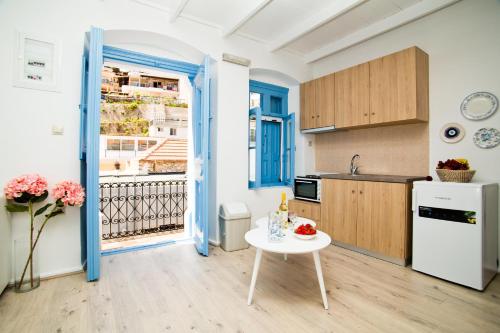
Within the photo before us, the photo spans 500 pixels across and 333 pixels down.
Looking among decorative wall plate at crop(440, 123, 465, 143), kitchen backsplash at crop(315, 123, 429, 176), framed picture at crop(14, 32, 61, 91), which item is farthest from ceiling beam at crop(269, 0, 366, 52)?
framed picture at crop(14, 32, 61, 91)

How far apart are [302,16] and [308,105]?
1.35 metres

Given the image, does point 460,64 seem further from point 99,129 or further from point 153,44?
point 99,129

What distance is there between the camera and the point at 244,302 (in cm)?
197

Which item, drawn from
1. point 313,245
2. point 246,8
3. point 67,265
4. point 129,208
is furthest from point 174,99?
point 313,245

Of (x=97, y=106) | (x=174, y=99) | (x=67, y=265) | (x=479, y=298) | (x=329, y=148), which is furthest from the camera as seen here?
(x=174, y=99)

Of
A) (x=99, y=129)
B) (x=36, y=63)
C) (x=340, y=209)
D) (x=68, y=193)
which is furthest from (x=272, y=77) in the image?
(x=68, y=193)

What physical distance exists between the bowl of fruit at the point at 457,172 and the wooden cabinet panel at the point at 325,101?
1558 millimetres

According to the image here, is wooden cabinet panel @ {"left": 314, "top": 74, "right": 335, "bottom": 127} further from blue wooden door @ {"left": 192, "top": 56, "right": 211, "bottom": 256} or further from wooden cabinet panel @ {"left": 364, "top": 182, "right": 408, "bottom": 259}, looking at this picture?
blue wooden door @ {"left": 192, "top": 56, "right": 211, "bottom": 256}

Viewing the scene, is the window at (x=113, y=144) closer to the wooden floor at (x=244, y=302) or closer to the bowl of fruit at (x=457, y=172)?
the wooden floor at (x=244, y=302)

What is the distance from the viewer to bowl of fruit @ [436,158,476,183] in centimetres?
237

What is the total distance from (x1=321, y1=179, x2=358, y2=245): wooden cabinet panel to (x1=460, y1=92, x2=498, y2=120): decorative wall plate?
1419mm

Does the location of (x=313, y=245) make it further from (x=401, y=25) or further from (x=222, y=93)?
(x=401, y=25)

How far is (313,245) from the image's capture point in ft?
6.27

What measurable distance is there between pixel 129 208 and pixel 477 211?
15.4 feet
